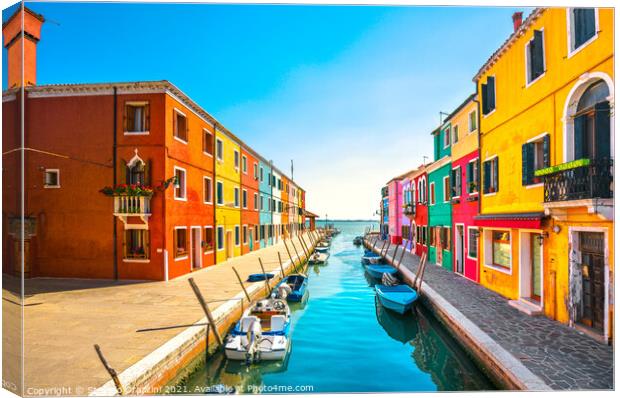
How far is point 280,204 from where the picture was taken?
4128cm

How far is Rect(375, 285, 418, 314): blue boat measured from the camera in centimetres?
1207

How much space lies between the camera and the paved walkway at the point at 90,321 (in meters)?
5.65

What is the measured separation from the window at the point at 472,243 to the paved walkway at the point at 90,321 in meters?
10.1

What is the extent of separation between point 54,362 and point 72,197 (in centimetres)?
963

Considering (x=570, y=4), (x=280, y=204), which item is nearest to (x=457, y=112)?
(x=570, y=4)

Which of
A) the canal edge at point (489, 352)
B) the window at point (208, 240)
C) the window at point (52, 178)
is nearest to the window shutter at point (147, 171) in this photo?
the window at point (52, 178)

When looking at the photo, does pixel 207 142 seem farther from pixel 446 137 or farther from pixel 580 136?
pixel 580 136

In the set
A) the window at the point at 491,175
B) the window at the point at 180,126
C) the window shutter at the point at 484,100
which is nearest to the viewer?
the window at the point at 491,175

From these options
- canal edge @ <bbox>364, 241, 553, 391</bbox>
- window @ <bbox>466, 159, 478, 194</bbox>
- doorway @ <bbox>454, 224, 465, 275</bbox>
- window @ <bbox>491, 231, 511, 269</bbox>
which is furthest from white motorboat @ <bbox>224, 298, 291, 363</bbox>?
doorway @ <bbox>454, 224, 465, 275</bbox>

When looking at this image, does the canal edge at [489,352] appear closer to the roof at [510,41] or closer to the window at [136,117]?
Result: the roof at [510,41]

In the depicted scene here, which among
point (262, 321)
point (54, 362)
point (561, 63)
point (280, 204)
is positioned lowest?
point (262, 321)

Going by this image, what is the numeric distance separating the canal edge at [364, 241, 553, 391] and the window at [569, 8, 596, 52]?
6944 mm

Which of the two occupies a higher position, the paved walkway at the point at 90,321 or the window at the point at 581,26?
the window at the point at 581,26

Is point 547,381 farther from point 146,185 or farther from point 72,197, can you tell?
point 72,197
